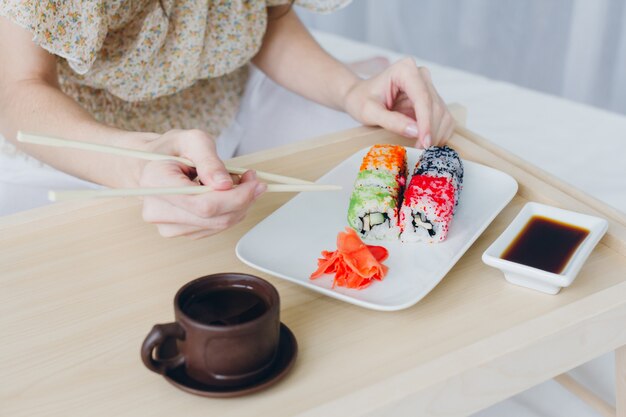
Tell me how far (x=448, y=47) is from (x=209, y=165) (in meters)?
2.18

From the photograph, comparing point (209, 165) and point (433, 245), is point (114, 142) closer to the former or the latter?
point (209, 165)

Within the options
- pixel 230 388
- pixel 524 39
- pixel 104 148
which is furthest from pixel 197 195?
pixel 524 39

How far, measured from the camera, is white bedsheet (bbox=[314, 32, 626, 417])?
61.4 inches

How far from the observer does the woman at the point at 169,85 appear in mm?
849

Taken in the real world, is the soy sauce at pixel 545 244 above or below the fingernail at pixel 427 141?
below

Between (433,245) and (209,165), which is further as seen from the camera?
(433,245)

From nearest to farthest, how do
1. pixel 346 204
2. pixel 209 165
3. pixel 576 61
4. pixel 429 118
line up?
pixel 209 165 → pixel 346 204 → pixel 429 118 → pixel 576 61

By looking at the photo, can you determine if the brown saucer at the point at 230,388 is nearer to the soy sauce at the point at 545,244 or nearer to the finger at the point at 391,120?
the soy sauce at the point at 545,244

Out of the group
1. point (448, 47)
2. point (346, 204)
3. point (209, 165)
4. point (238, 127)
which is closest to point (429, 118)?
point (346, 204)

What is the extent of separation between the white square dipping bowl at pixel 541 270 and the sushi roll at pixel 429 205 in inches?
3.0

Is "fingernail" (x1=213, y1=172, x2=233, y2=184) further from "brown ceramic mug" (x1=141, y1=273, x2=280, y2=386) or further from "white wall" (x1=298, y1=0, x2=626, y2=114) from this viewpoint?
"white wall" (x1=298, y1=0, x2=626, y2=114)

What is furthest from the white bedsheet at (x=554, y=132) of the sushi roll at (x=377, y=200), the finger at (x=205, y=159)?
the finger at (x=205, y=159)

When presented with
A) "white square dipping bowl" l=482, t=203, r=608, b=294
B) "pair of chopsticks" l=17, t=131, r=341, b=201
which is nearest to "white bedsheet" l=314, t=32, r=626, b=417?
"white square dipping bowl" l=482, t=203, r=608, b=294

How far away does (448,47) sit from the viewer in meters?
2.83
